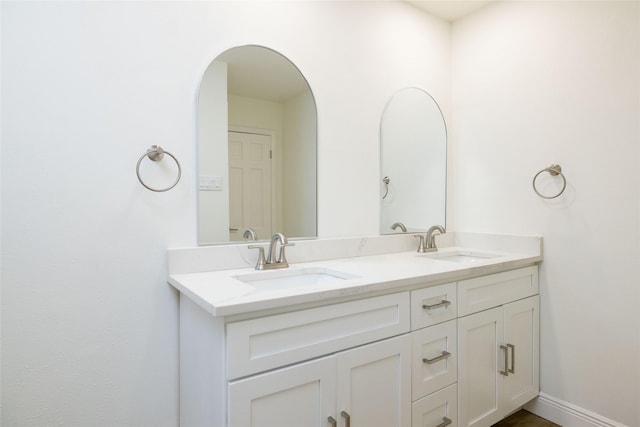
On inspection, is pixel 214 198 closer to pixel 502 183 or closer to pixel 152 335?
pixel 152 335

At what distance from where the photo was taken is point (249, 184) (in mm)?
1584

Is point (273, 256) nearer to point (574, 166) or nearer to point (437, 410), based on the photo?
point (437, 410)

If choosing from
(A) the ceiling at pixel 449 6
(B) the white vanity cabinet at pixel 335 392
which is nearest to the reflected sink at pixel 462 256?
(B) the white vanity cabinet at pixel 335 392

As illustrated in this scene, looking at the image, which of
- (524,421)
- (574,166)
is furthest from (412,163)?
(524,421)

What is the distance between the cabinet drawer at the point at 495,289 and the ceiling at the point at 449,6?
158cm

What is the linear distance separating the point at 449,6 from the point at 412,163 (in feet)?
3.20

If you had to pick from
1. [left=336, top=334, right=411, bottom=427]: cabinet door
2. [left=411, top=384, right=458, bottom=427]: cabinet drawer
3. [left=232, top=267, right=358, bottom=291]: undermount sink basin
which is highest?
[left=232, top=267, right=358, bottom=291]: undermount sink basin

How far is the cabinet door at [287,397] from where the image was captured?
0.99 m

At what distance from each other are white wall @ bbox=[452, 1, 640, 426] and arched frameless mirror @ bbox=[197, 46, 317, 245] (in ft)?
3.78

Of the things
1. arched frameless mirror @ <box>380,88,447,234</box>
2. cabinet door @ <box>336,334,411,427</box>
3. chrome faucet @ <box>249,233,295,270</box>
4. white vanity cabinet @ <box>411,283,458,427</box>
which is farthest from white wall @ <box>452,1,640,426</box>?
chrome faucet @ <box>249,233,295,270</box>

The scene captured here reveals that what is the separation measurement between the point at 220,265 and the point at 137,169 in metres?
0.48

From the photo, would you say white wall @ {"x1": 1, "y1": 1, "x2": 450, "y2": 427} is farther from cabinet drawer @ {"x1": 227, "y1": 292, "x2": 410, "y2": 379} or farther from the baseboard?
the baseboard

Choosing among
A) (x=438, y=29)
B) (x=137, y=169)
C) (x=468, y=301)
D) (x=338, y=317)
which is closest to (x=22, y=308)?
(x=137, y=169)

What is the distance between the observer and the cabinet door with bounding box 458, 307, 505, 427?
1532 millimetres
